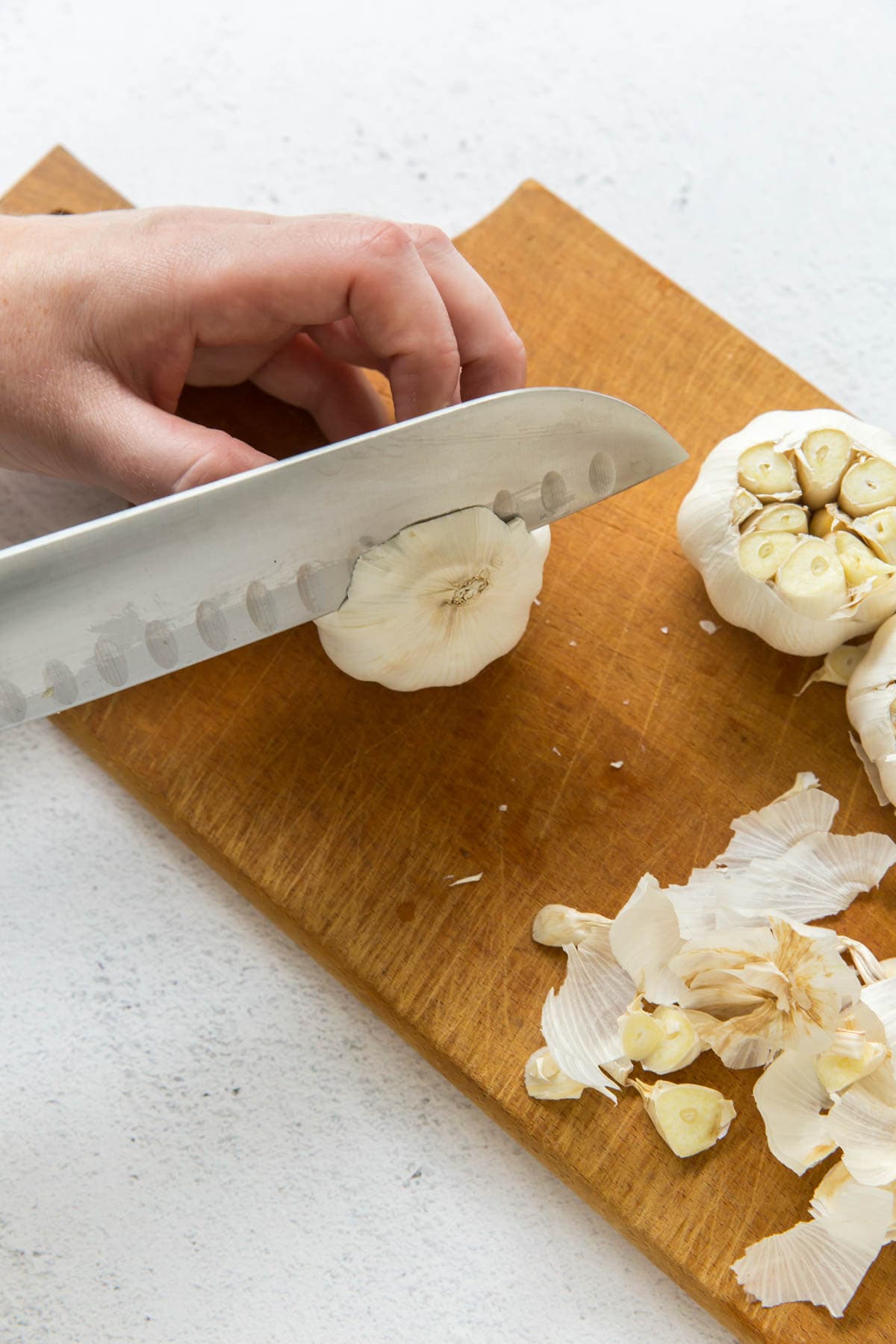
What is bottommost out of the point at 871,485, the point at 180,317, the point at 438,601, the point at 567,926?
the point at 567,926

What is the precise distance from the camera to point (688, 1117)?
99 cm

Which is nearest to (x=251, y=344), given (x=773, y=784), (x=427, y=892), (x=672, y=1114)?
(x=427, y=892)

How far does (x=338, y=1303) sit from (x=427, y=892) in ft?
1.31

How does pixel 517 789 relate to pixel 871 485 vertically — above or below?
below

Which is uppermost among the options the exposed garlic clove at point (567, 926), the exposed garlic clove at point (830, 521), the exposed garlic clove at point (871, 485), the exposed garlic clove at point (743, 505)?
the exposed garlic clove at point (871, 485)

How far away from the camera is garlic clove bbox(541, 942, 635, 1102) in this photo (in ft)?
3.31

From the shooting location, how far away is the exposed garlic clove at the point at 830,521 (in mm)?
1039

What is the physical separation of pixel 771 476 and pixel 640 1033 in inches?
20.2

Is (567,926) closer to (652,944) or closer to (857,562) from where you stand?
(652,944)

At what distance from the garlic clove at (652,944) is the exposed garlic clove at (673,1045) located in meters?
0.02

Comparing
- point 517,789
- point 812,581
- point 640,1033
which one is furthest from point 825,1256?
point 812,581

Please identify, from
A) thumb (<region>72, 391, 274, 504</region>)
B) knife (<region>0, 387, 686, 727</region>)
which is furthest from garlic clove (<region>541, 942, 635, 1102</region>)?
thumb (<region>72, 391, 274, 504</region>)

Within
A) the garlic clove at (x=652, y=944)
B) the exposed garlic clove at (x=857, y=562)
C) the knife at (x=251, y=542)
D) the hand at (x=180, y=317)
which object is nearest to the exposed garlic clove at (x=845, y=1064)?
the garlic clove at (x=652, y=944)

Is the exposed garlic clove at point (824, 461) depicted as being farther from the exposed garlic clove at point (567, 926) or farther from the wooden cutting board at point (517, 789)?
the exposed garlic clove at point (567, 926)
